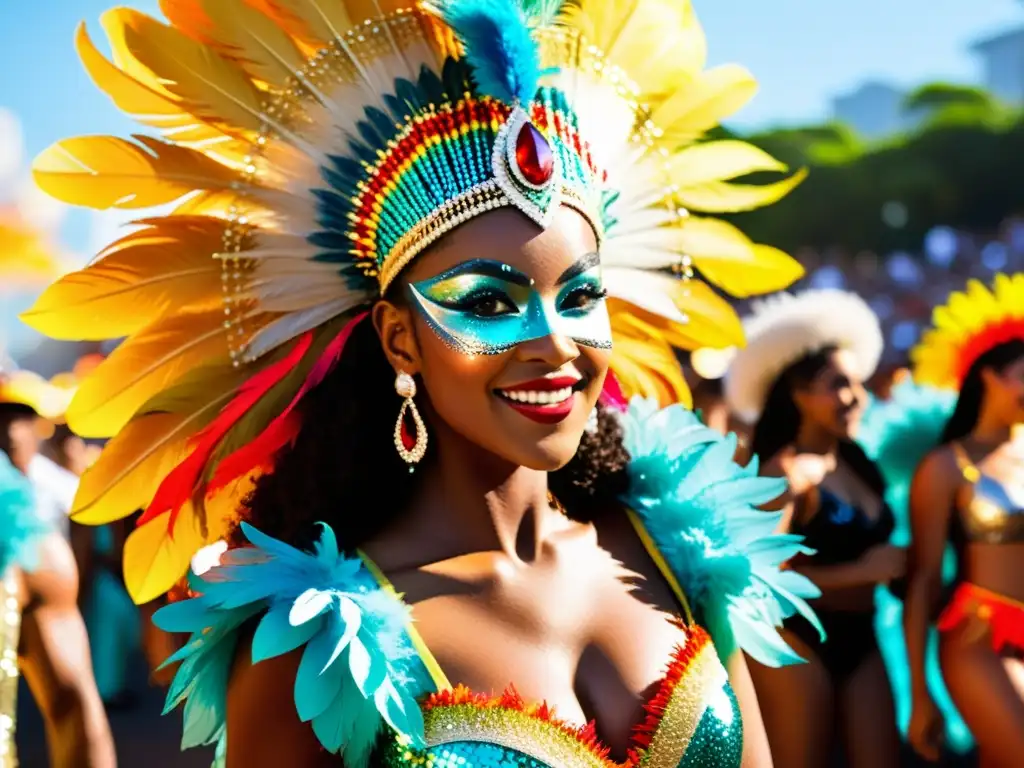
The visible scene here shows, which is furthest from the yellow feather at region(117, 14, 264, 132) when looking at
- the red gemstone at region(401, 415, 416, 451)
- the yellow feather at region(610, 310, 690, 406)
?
the yellow feather at region(610, 310, 690, 406)

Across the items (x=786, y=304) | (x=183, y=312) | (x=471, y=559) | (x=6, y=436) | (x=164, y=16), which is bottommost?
(x=786, y=304)

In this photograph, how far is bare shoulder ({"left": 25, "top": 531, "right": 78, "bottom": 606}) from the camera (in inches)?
181

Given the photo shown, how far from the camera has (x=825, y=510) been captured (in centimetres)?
474

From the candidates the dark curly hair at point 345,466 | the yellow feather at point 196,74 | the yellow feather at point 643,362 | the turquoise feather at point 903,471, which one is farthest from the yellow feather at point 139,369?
the turquoise feather at point 903,471

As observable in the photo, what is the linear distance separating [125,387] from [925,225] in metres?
22.8

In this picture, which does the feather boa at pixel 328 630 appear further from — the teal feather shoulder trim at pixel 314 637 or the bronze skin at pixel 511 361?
the bronze skin at pixel 511 361

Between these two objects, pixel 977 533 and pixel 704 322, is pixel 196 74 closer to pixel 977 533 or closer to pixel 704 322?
pixel 704 322

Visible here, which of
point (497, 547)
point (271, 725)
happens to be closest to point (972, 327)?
point (497, 547)

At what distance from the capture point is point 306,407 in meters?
2.10

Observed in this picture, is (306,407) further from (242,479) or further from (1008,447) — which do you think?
(1008,447)

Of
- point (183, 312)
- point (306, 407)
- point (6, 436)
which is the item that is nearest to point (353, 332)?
point (306, 407)

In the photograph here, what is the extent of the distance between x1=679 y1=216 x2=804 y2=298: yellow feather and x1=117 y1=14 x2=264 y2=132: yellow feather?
88 cm

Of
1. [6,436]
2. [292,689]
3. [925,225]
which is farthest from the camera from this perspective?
[925,225]

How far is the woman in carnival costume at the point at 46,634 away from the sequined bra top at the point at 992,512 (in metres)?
3.40
